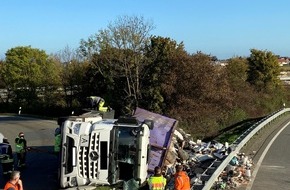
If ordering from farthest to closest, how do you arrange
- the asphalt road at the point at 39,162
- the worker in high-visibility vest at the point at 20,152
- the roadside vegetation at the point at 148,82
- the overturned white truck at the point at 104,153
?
the roadside vegetation at the point at 148,82, the worker in high-visibility vest at the point at 20,152, the asphalt road at the point at 39,162, the overturned white truck at the point at 104,153

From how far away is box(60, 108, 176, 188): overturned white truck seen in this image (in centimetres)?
1027

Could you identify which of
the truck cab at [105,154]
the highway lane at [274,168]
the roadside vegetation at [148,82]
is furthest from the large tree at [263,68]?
the truck cab at [105,154]

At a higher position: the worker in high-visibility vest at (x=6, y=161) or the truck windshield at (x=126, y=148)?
the truck windshield at (x=126, y=148)

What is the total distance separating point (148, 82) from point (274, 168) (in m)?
21.1

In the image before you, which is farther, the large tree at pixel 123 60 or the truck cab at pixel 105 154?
the large tree at pixel 123 60

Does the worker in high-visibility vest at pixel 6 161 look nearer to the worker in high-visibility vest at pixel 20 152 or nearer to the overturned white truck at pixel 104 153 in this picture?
the worker in high-visibility vest at pixel 20 152

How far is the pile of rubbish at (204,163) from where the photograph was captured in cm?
1014

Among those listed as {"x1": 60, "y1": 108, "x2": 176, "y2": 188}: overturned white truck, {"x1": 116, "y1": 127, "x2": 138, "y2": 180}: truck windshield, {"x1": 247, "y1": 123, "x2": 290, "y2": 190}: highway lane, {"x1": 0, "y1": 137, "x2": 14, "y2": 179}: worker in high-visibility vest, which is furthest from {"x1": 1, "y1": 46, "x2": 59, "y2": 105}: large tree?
{"x1": 116, "y1": 127, "x2": 138, "y2": 180}: truck windshield

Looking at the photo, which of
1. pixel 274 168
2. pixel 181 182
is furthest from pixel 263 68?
pixel 181 182

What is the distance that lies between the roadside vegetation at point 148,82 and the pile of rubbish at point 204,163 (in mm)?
10118

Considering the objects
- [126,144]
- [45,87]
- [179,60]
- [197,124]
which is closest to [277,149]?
[126,144]

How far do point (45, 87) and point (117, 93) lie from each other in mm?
14492

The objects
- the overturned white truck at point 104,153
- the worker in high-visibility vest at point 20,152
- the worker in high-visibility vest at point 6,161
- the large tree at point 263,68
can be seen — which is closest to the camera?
the overturned white truck at point 104,153

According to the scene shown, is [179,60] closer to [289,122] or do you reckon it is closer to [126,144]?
[289,122]
